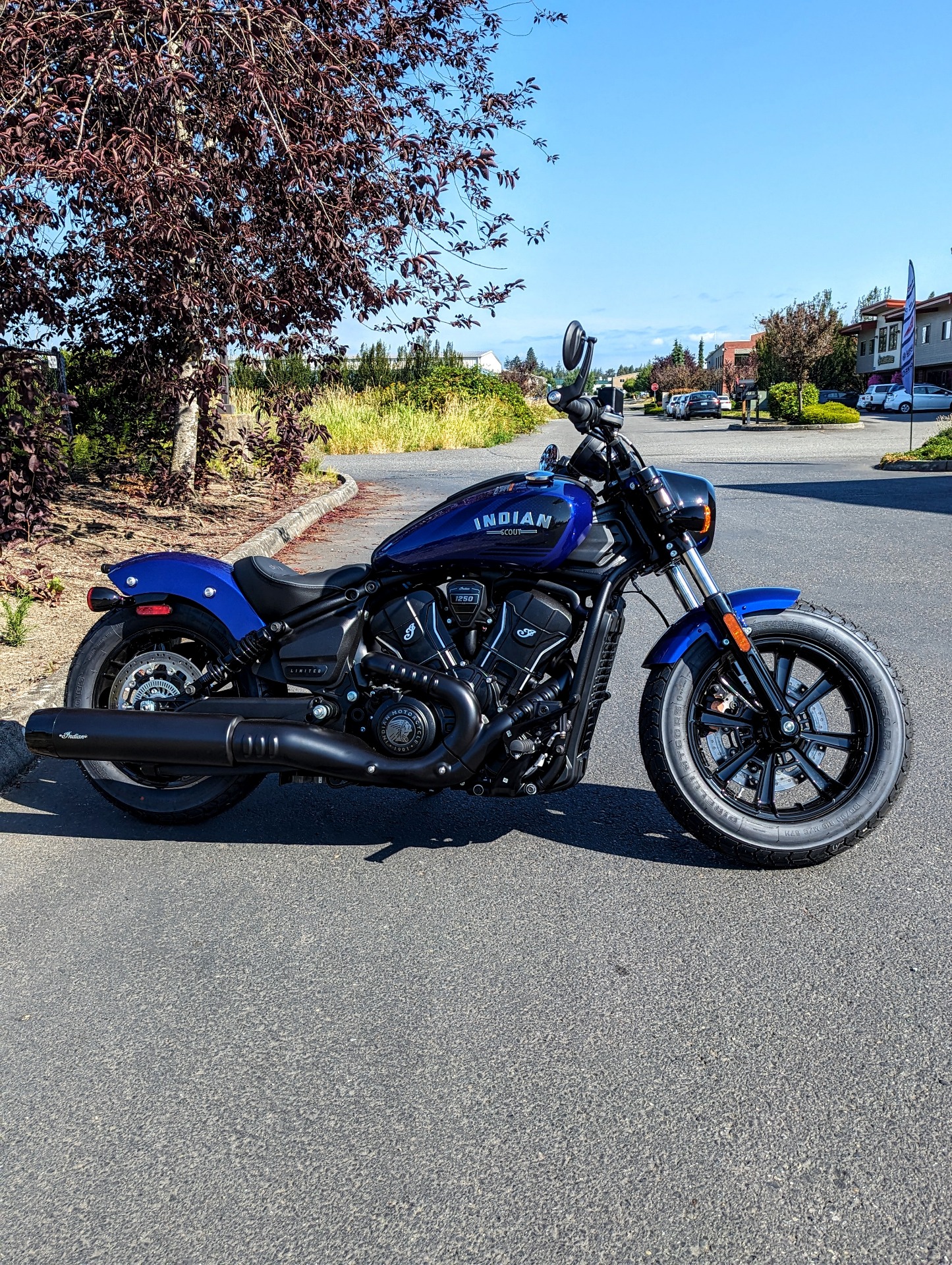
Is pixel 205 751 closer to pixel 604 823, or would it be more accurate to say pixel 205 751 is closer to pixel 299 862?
pixel 299 862

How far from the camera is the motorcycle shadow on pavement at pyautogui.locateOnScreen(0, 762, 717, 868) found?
3.87 metres

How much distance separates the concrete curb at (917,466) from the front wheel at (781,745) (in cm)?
1765

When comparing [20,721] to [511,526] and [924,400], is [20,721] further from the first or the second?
[924,400]

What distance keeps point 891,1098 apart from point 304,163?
741 centimetres

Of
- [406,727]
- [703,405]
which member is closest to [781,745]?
[406,727]

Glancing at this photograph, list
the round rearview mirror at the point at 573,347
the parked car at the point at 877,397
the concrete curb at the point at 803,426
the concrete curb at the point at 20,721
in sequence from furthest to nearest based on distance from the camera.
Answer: the parked car at the point at 877,397
the concrete curb at the point at 803,426
the concrete curb at the point at 20,721
the round rearview mirror at the point at 573,347

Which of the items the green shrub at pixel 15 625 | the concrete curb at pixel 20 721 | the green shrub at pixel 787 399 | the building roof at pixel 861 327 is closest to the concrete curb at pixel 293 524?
the green shrub at pixel 15 625

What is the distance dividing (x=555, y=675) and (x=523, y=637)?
0.59ft

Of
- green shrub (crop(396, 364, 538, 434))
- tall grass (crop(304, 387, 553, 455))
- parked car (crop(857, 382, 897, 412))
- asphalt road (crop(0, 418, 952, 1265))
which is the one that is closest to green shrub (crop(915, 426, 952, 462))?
tall grass (crop(304, 387, 553, 455))

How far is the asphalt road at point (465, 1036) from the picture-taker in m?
2.12

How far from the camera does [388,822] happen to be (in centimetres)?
409

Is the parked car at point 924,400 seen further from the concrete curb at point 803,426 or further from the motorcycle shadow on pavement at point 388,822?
the motorcycle shadow on pavement at point 388,822

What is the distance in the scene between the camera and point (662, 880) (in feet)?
11.6

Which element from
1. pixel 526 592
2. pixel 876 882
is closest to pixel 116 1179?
pixel 526 592
